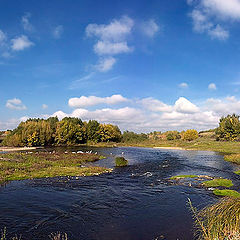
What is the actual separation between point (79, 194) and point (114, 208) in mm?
5186

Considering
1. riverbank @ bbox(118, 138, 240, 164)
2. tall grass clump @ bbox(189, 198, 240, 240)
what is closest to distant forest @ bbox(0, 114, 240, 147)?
riverbank @ bbox(118, 138, 240, 164)

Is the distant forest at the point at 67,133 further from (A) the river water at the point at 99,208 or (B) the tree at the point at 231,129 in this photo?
(A) the river water at the point at 99,208

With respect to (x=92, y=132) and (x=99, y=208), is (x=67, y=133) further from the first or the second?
(x=99, y=208)

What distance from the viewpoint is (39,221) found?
14.9 meters

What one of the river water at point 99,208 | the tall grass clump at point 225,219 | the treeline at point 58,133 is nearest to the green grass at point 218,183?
the river water at point 99,208

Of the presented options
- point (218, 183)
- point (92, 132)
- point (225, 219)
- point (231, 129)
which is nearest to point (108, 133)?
point (92, 132)

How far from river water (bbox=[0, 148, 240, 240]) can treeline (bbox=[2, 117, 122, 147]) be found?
7842 centimetres

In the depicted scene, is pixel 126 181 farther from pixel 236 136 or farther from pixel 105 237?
pixel 236 136

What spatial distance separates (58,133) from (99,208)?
92932mm

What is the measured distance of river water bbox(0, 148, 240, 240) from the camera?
13516 mm

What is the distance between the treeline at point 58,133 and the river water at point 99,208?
3087 inches

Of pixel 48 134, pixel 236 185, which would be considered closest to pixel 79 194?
pixel 236 185

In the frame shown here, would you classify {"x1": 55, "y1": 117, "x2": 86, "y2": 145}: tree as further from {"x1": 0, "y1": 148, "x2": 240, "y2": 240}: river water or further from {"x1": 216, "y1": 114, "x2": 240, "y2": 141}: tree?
{"x1": 0, "y1": 148, "x2": 240, "y2": 240}: river water

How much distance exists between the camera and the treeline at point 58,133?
9681 cm
